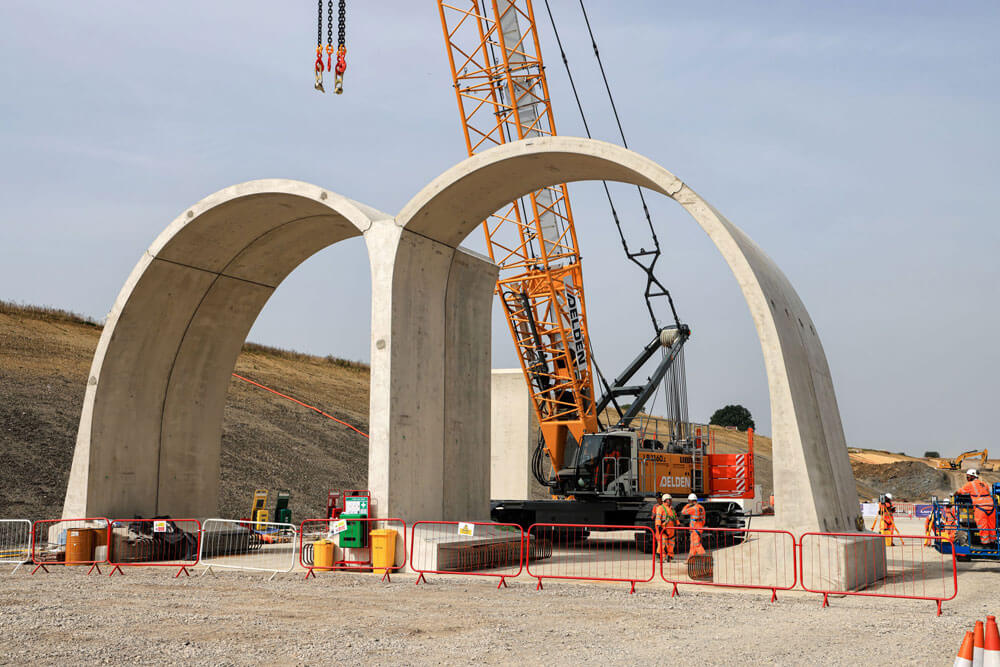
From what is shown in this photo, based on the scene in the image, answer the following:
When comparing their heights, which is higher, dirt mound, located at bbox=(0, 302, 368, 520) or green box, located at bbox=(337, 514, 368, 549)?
dirt mound, located at bbox=(0, 302, 368, 520)

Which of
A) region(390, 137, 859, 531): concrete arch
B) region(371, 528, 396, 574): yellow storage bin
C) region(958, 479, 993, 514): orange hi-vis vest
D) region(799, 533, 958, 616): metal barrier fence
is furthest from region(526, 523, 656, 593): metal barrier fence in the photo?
region(958, 479, 993, 514): orange hi-vis vest

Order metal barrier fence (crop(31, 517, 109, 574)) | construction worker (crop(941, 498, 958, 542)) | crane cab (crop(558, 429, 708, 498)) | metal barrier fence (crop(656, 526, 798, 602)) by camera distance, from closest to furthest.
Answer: metal barrier fence (crop(656, 526, 798, 602)) < metal barrier fence (crop(31, 517, 109, 574)) < construction worker (crop(941, 498, 958, 542)) < crane cab (crop(558, 429, 708, 498))

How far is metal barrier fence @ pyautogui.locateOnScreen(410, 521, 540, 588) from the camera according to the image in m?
14.2

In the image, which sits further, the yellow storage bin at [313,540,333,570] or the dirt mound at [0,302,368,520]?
the dirt mound at [0,302,368,520]

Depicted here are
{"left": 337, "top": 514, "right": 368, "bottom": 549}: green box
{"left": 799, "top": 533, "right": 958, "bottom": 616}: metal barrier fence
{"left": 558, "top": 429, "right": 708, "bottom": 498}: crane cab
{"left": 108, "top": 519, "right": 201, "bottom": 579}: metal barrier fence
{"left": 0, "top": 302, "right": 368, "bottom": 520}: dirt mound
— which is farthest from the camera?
{"left": 0, "top": 302, "right": 368, "bottom": 520}: dirt mound

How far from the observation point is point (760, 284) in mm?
12562

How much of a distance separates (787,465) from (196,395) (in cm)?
1228

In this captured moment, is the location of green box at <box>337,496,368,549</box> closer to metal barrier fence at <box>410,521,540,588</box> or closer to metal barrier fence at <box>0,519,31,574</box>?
metal barrier fence at <box>410,521,540,588</box>

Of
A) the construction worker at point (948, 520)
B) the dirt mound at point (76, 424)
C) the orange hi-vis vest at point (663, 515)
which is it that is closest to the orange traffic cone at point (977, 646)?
the orange hi-vis vest at point (663, 515)

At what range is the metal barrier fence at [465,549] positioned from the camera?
46.7 feet

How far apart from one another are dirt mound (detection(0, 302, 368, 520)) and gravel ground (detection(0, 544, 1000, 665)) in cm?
1306

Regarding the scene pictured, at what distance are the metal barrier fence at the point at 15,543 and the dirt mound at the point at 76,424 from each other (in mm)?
1622

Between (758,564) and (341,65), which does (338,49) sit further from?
(758,564)

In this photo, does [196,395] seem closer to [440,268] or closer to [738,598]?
[440,268]
